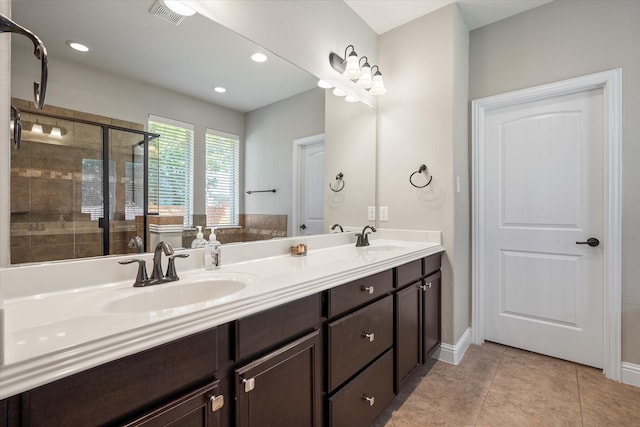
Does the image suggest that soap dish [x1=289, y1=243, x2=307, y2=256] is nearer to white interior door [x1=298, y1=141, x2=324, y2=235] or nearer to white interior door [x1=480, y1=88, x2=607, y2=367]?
white interior door [x1=298, y1=141, x2=324, y2=235]

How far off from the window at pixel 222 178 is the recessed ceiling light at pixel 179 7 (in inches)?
18.9

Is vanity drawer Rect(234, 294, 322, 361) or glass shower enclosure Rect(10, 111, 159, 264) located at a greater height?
glass shower enclosure Rect(10, 111, 159, 264)

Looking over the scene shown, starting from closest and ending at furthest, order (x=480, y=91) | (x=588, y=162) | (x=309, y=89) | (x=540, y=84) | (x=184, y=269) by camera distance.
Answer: (x=184, y=269) → (x=309, y=89) → (x=588, y=162) → (x=540, y=84) → (x=480, y=91)

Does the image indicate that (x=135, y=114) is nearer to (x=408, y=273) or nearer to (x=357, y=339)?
(x=357, y=339)

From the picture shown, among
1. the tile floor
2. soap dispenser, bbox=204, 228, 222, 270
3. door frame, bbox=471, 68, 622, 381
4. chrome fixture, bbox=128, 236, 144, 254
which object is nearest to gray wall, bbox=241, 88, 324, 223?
soap dispenser, bbox=204, 228, 222, 270

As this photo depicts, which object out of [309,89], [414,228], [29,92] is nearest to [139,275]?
[29,92]

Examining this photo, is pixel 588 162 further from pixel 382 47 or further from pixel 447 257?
pixel 382 47

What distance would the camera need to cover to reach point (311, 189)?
2.02 metres

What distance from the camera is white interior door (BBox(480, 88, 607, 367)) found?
2.16 metres

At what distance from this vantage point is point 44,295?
933mm

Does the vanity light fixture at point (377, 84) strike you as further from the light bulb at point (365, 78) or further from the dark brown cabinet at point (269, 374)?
the dark brown cabinet at point (269, 374)

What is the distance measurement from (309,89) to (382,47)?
109cm

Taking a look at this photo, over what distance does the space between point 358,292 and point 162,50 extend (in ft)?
4.27

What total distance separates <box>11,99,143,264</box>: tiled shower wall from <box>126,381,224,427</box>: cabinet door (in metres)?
0.64
